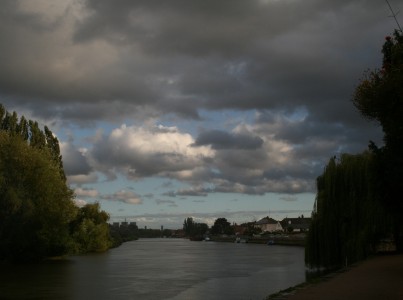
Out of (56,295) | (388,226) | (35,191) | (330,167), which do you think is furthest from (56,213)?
(388,226)

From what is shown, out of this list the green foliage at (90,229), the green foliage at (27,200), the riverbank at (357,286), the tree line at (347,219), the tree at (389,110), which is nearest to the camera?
the tree at (389,110)

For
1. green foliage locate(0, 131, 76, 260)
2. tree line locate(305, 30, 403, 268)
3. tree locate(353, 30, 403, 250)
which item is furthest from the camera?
green foliage locate(0, 131, 76, 260)

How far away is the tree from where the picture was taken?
13727 mm

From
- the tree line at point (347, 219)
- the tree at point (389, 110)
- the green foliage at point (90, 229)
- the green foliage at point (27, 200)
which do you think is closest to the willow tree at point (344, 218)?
the tree line at point (347, 219)

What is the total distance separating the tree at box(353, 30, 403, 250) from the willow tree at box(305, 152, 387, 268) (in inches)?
442

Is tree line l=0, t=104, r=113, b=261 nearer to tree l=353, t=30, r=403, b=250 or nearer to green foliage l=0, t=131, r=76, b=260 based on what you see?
green foliage l=0, t=131, r=76, b=260

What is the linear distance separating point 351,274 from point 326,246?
30.3ft

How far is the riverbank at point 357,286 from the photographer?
51.4 feet

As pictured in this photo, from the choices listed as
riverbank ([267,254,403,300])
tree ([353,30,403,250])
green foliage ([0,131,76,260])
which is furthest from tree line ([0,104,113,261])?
tree ([353,30,403,250])

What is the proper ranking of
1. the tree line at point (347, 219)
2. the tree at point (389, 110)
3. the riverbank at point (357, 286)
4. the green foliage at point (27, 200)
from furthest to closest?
the green foliage at point (27, 200), the tree line at point (347, 219), the riverbank at point (357, 286), the tree at point (389, 110)

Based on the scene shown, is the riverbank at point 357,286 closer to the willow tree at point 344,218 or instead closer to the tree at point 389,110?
the tree at point 389,110

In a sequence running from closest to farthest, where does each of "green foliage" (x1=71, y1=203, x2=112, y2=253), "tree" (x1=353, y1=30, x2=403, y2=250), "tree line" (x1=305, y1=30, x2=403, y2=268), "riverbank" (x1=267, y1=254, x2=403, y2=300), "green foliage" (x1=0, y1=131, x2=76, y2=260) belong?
"tree" (x1=353, y1=30, x2=403, y2=250)
"riverbank" (x1=267, y1=254, x2=403, y2=300)
"tree line" (x1=305, y1=30, x2=403, y2=268)
"green foliage" (x1=0, y1=131, x2=76, y2=260)
"green foliage" (x1=71, y1=203, x2=112, y2=253)

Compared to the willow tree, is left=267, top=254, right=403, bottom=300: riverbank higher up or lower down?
lower down

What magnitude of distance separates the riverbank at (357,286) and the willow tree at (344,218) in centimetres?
503
